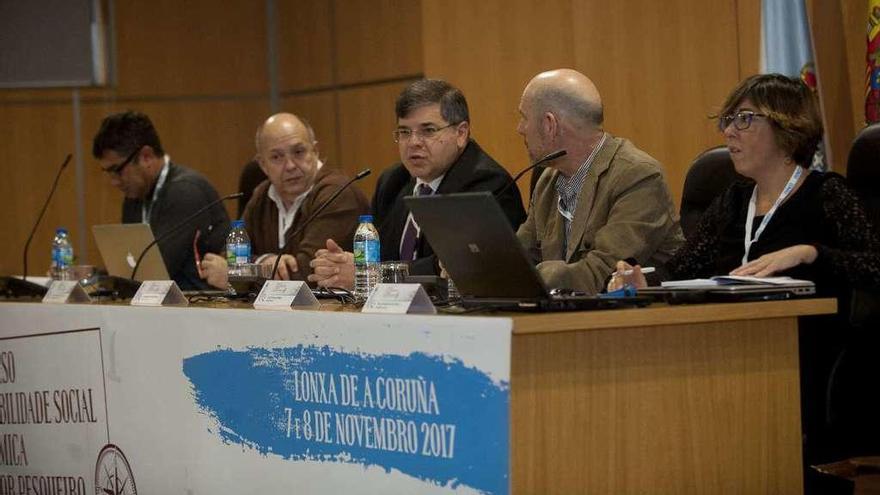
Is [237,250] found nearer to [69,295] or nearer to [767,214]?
[69,295]

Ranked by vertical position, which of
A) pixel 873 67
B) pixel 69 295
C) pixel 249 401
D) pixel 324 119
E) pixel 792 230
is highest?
pixel 324 119

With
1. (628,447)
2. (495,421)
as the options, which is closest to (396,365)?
(495,421)

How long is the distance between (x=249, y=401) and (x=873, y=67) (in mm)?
2408

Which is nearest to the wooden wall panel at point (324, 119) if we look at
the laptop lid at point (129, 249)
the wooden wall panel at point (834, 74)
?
the laptop lid at point (129, 249)

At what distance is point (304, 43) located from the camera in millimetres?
7285

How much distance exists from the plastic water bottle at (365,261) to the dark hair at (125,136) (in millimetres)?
2008

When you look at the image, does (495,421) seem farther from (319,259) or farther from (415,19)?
(415,19)

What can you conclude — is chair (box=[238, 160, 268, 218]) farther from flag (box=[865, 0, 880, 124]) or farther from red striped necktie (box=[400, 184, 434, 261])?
flag (box=[865, 0, 880, 124])

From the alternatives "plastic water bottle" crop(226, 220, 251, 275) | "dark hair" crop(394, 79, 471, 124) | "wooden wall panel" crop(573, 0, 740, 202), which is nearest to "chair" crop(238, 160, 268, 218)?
"plastic water bottle" crop(226, 220, 251, 275)

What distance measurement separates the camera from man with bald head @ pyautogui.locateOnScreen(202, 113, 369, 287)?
13.6 ft

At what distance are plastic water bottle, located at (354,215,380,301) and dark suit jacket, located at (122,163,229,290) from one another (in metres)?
1.63

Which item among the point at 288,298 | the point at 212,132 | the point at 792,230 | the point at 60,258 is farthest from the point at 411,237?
the point at 212,132

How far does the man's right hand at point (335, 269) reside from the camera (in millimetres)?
3293

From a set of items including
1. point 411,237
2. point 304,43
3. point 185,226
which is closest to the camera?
point 411,237
